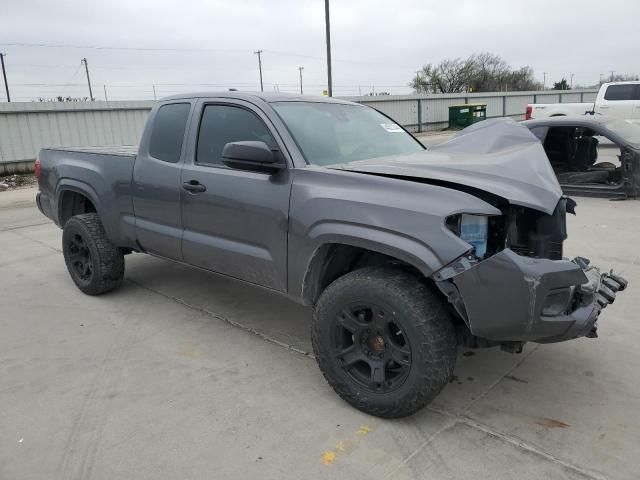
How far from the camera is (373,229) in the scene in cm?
272

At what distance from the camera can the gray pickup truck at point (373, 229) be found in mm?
2484

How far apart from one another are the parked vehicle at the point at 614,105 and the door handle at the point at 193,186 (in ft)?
46.7

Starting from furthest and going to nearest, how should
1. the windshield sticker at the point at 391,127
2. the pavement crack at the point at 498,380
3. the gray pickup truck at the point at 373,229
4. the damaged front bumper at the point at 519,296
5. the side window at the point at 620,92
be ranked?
1. the side window at the point at 620,92
2. the windshield sticker at the point at 391,127
3. the pavement crack at the point at 498,380
4. the gray pickup truck at the point at 373,229
5. the damaged front bumper at the point at 519,296

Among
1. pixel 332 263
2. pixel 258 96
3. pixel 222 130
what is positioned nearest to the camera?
pixel 332 263

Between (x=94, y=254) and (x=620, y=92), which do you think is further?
(x=620, y=92)

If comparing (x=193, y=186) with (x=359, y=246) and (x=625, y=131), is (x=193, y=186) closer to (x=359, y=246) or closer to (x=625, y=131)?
(x=359, y=246)

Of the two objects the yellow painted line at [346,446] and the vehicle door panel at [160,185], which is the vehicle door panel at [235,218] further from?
the yellow painted line at [346,446]

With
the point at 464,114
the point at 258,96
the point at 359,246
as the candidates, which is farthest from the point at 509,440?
the point at 464,114

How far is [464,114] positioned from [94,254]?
1122 inches

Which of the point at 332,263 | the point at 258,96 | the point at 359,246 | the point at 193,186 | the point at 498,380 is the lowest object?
the point at 498,380

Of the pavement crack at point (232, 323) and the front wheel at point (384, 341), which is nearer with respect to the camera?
the front wheel at point (384, 341)

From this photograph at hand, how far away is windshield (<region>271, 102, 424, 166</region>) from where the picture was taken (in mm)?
3439

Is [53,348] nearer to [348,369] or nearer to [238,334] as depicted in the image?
[238,334]

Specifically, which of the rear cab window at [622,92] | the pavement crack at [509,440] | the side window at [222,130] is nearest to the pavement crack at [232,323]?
the pavement crack at [509,440]
